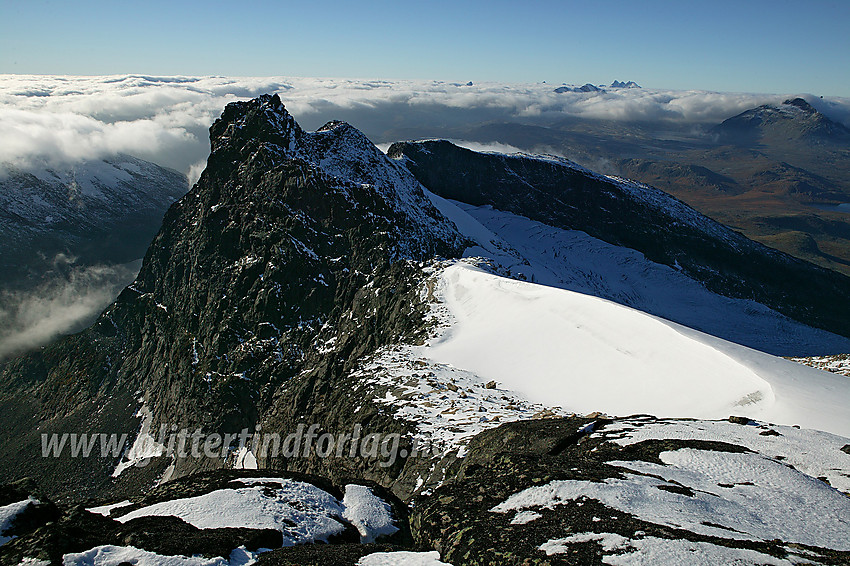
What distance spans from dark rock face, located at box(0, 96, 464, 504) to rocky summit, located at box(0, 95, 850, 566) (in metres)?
0.51

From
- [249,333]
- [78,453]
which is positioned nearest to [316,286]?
[249,333]

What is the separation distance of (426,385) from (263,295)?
45253 millimetres

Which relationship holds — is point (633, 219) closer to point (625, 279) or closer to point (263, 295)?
point (625, 279)

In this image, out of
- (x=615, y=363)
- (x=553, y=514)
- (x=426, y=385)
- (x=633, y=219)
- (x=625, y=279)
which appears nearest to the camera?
(x=553, y=514)

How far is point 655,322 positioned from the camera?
37.5 metres

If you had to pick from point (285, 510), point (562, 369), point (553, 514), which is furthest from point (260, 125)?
point (553, 514)

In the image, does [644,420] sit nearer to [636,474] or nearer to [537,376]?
[636,474]

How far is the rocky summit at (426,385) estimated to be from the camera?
15.3 metres

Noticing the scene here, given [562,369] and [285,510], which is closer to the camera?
[285,510]

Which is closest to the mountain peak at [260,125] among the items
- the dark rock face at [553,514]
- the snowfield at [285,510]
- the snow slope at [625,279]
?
the snow slope at [625,279]

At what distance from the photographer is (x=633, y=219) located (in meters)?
128

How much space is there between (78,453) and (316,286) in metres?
56.7

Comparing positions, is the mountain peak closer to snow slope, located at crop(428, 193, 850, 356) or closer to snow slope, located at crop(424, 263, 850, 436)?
snow slope, located at crop(428, 193, 850, 356)

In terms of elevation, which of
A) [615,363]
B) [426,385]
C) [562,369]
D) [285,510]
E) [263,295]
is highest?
[615,363]
